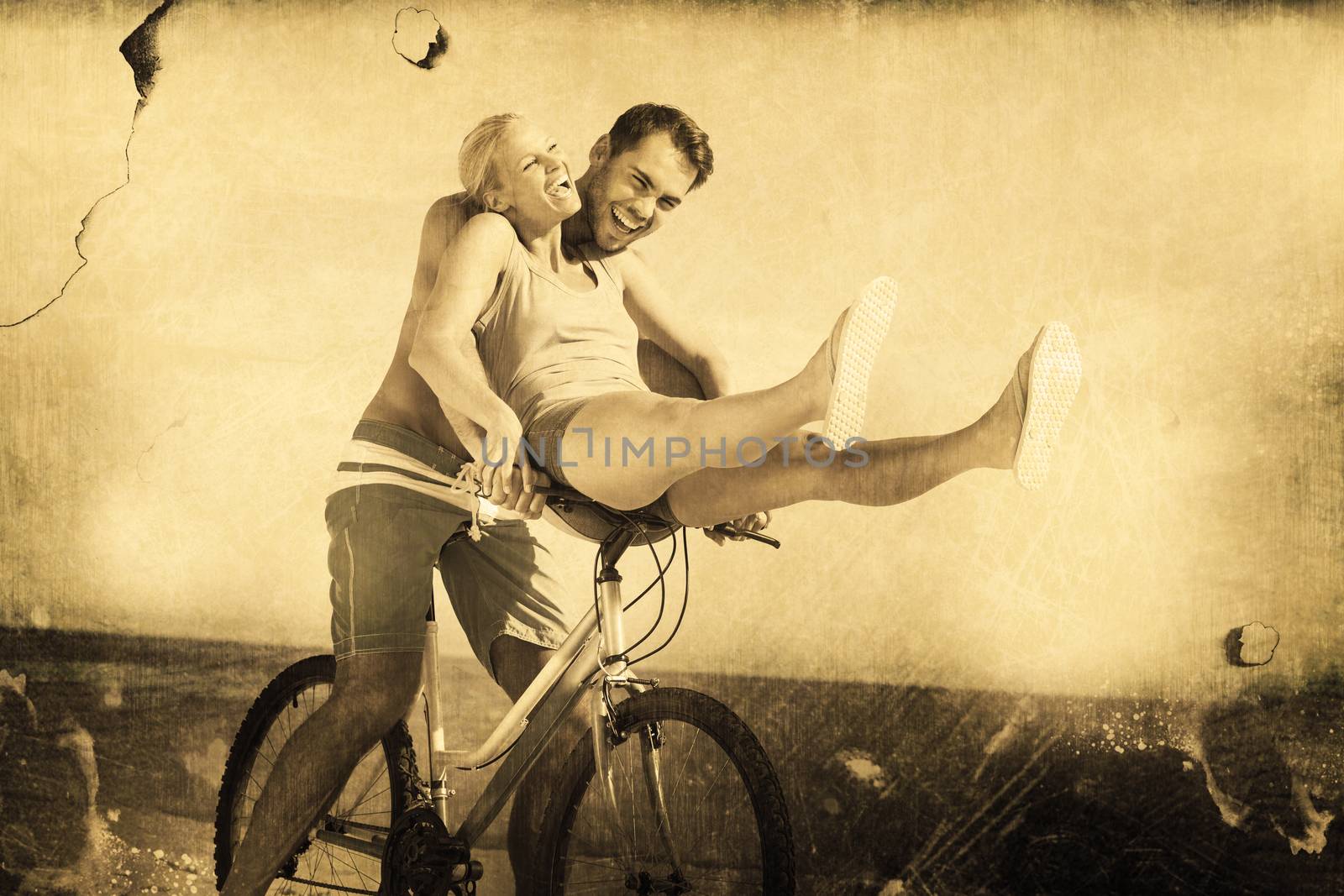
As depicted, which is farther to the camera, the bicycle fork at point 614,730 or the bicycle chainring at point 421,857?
the bicycle chainring at point 421,857

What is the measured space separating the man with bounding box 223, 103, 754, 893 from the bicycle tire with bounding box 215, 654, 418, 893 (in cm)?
8

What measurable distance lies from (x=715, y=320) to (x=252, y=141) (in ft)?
3.56

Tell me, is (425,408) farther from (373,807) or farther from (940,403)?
(940,403)

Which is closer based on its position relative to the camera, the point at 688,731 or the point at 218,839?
the point at 688,731

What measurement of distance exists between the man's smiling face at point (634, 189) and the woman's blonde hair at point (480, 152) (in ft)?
0.70

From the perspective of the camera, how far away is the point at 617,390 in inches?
92.4

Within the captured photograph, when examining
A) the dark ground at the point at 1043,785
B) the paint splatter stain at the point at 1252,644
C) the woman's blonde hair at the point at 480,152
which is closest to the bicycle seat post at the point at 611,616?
the dark ground at the point at 1043,785

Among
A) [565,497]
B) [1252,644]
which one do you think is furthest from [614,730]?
[1252,644]

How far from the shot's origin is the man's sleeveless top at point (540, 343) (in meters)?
2.38

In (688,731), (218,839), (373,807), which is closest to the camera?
(688,731)

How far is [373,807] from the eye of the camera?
2.35 metres

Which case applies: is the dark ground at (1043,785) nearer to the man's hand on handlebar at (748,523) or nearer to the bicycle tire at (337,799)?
the bicycle tire at (337,799)

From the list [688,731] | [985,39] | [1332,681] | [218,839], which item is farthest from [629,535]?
[1332,681]

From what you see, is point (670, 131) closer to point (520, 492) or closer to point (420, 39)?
point (420, 39)
